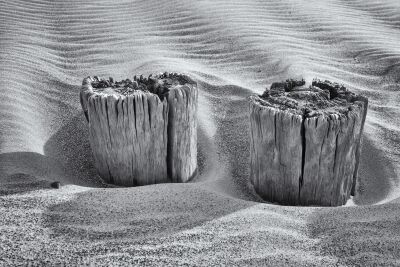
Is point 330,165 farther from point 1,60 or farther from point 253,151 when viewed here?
point 1,60

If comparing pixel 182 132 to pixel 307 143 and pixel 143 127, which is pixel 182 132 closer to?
pixel 143 127

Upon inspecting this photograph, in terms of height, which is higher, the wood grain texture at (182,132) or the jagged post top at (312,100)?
the jagged post top at (312,100)

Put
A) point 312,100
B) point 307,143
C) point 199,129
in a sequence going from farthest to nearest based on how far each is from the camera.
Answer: point 199,129, point 312,100, point 307,143

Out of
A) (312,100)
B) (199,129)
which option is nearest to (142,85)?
(199,129)

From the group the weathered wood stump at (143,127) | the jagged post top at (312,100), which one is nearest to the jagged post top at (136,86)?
the weathered wood stump at (143,127)

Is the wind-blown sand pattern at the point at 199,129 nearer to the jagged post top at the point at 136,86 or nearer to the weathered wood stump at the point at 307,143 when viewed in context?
the weathered wood stump at the point at 307,143

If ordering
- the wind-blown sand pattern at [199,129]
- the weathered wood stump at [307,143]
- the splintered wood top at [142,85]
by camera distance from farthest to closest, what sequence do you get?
the splintered wood top at [142,85] < the weathered wood stump at [307,143] < the wind-blown sand pattern at [199,129]

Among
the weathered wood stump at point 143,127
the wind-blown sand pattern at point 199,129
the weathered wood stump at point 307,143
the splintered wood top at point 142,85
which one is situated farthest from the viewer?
the splintered wood top at point 142,85
